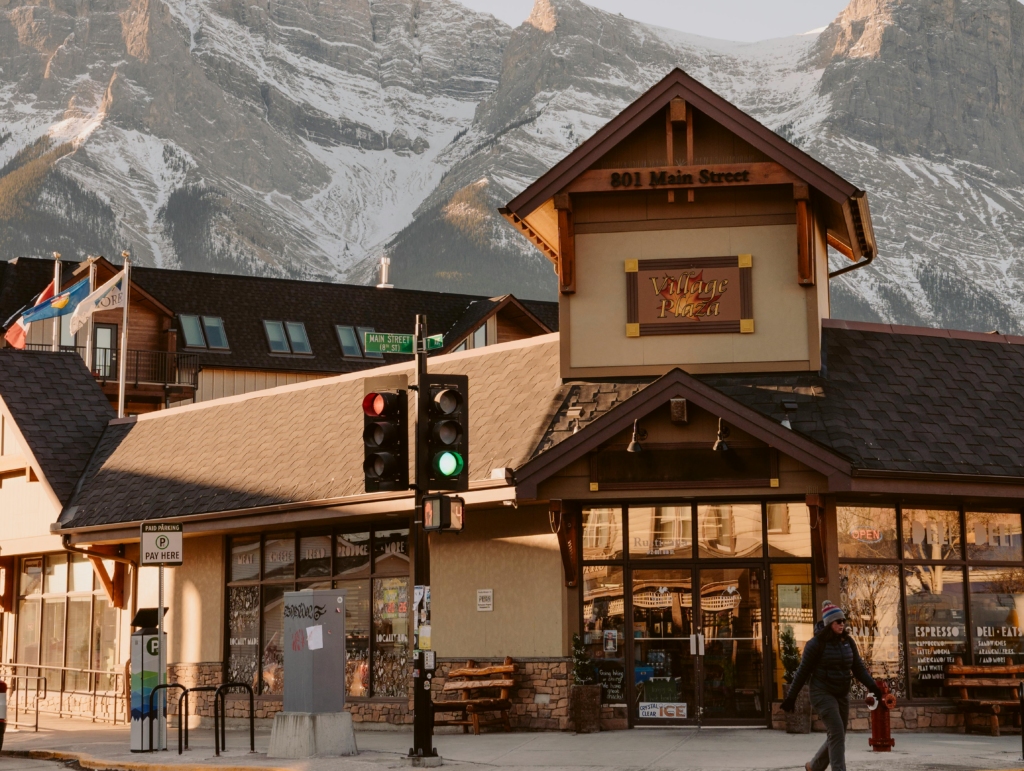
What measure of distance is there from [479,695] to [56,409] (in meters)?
11.9

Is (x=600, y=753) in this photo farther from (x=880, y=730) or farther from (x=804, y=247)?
(x=804, y=247)

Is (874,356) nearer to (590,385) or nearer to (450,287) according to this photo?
(590,385)

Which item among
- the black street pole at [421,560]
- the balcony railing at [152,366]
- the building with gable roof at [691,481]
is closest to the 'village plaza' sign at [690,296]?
the building with gable roof at [691,481]

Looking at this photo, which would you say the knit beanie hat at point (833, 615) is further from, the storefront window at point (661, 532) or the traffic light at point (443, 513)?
the storefront window at point (661, 532)

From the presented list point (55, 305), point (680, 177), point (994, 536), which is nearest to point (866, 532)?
point (994, 536)

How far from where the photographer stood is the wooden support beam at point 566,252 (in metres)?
19.3

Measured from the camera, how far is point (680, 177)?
1894cm

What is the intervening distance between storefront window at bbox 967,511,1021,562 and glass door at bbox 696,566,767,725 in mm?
3131

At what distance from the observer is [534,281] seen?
159 m

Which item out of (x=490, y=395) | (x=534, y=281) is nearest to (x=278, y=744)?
(x=490, y=395)

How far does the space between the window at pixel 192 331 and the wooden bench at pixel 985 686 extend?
33.2 meters

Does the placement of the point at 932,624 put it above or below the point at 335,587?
below

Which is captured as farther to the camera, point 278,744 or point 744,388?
point 744,388

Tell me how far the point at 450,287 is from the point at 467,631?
143m
